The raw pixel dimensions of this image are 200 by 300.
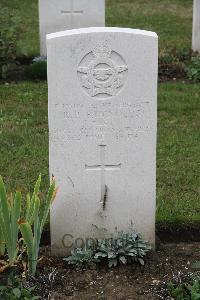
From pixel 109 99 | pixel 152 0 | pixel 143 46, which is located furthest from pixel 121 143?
pixel 152 0

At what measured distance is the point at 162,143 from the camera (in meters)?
6.32

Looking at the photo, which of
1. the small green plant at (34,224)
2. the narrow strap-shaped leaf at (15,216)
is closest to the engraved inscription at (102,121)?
the small green plant at (34,224)

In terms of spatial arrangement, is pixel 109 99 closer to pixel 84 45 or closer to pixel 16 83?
pixel 84 45

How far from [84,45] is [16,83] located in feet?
15.2

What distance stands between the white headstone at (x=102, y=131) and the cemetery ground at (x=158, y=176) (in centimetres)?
28

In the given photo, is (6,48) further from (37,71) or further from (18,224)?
(18,224)

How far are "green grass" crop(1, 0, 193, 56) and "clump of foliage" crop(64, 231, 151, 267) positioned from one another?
5.87 m

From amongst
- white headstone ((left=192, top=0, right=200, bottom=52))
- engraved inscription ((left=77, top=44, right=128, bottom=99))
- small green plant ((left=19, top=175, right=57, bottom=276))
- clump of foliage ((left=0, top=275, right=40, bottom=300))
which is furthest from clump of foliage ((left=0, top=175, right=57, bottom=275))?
white headstone ((left=192, top=0, right=200, bottom=52))

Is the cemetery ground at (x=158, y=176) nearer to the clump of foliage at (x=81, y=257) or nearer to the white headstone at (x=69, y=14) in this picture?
the clump of foliage at (x=81, y=257)

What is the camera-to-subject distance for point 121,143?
13.5ft

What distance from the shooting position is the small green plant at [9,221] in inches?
147

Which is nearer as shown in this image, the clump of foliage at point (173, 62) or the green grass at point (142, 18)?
the clump of foliage at point (173, 62)

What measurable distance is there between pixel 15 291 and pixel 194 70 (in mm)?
5427

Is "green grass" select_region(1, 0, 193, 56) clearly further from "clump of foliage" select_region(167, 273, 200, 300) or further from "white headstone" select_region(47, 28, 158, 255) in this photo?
"clump of foliage" select_region(167, 273, 200, 300)
